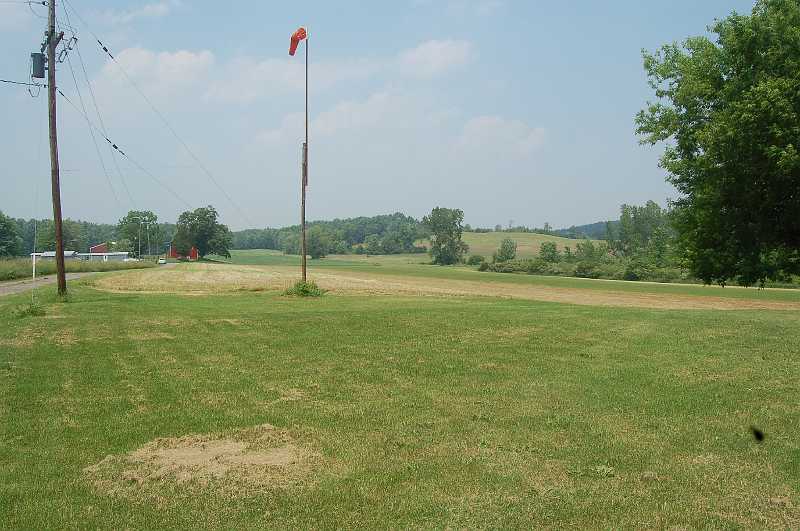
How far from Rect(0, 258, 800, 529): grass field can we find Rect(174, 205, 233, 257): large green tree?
108093mm

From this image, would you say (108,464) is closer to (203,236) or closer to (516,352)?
(516,352)

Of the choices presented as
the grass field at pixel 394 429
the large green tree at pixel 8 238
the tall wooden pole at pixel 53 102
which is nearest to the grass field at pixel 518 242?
the large green tree at pixel 8 238

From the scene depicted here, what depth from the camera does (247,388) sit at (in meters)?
11.5

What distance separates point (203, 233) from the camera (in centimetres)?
12356

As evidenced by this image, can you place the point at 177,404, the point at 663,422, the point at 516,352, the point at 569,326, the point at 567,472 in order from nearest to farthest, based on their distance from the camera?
the point at 567,472 → the point at 663,422 → the point at 177,404 → the point at 516,352 → the point at 569,326

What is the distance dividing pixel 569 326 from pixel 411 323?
5032mm

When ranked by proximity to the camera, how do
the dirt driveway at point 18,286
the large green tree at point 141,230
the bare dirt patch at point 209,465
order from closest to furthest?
the bare dirt patch at point 209,465 < the dirt driveway at point 18,286 < the large green tree at point 141,230

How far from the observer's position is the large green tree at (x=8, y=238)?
389 ft

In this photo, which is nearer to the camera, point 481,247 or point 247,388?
point 247,388

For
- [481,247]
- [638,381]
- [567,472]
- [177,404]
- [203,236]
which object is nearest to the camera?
[567,472]

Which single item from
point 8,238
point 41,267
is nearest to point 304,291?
point 41,267

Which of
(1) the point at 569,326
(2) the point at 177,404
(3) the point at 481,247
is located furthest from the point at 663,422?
(3) the point at 481,247

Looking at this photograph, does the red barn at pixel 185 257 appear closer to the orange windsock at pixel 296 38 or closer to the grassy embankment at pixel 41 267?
the grassy embankment at pixel 41 267

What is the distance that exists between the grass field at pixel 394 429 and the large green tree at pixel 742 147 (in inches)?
97.2
